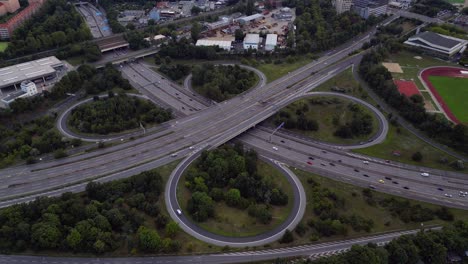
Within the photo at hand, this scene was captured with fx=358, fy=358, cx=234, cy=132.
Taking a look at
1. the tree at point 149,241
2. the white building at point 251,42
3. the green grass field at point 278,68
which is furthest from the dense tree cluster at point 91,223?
the white building at point 251,42

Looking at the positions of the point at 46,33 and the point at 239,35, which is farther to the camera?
the point at 239,35

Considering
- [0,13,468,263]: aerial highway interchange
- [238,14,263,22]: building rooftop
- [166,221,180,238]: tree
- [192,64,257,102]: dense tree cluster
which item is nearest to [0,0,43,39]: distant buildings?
[0,13,468,263]: aerial highway interchange

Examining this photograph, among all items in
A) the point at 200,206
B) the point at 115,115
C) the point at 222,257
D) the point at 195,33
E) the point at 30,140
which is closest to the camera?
the point at 222,257

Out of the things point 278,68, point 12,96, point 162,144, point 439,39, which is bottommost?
point 162,144

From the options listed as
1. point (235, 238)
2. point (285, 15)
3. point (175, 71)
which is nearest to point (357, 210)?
point (235, 238)

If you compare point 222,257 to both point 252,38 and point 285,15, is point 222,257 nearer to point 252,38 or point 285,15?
point 252,38

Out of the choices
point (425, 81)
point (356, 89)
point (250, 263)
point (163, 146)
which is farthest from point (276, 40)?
point (250, 263)
